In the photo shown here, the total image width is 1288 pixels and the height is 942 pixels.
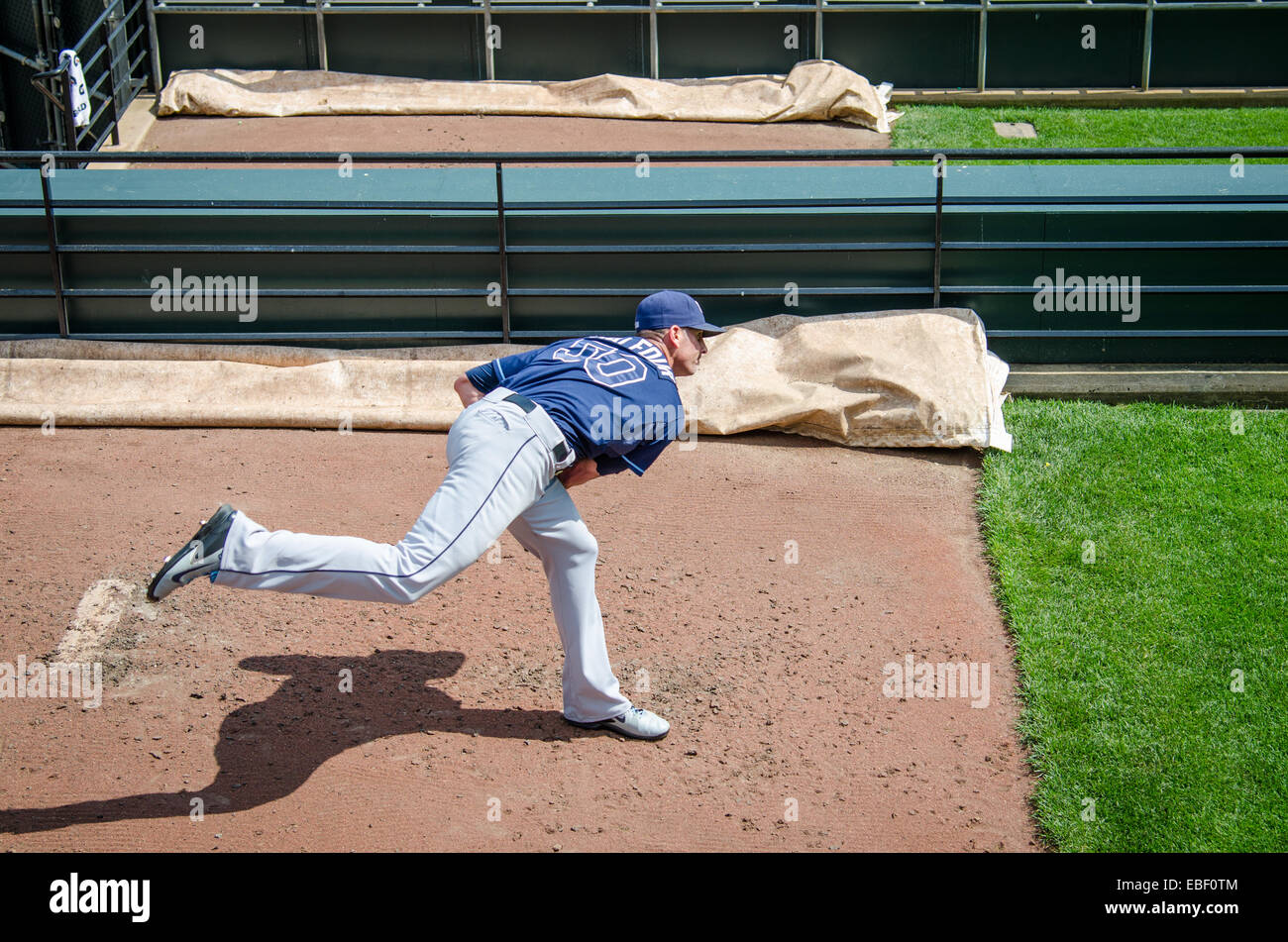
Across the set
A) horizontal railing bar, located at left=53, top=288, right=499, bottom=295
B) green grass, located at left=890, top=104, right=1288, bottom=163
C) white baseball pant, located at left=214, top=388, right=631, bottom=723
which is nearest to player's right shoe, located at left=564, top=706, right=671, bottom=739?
white baseball pant, located at left=214, top=388, right=631, bottom=723

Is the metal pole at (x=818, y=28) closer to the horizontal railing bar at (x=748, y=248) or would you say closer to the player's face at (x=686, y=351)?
the horizontal railing bar at (x=748, y=248)

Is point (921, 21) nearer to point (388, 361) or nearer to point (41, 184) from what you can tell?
point (388, 361)

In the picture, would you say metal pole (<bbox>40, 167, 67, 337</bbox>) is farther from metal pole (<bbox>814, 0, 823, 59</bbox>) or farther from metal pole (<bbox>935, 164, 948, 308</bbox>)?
metal pole (<bbox>814, 0, 823, 59</bbox>)

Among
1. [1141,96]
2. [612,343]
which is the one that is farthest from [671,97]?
[612,343]

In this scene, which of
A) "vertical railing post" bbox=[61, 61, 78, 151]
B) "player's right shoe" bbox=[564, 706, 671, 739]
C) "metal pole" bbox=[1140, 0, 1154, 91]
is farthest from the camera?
"metal pole" bbox=[1140, 0, 1154, 91]

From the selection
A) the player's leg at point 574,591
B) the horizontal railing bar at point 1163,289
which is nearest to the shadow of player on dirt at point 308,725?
the player's leg at point 574,591

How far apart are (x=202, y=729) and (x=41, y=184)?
4.83 meters

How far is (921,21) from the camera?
14188 millimetres

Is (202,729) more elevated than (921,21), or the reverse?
(921,21)

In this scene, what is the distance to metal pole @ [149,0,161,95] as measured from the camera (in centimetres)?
1409

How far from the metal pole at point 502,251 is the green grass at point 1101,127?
5.25 m

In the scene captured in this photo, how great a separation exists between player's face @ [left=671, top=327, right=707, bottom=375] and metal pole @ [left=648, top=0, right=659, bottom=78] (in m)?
10.0

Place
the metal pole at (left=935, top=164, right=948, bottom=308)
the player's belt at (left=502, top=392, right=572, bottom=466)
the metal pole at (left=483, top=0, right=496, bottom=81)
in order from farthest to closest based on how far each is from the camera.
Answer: the metal pole at (left=483, top=0, right=496, bottom=81)
the metal pole at (left=935, top=164, right=948, bottom=308)
the player's belt at (left=502, top=392, right=572, bottom=466)

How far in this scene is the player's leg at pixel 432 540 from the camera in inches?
173
